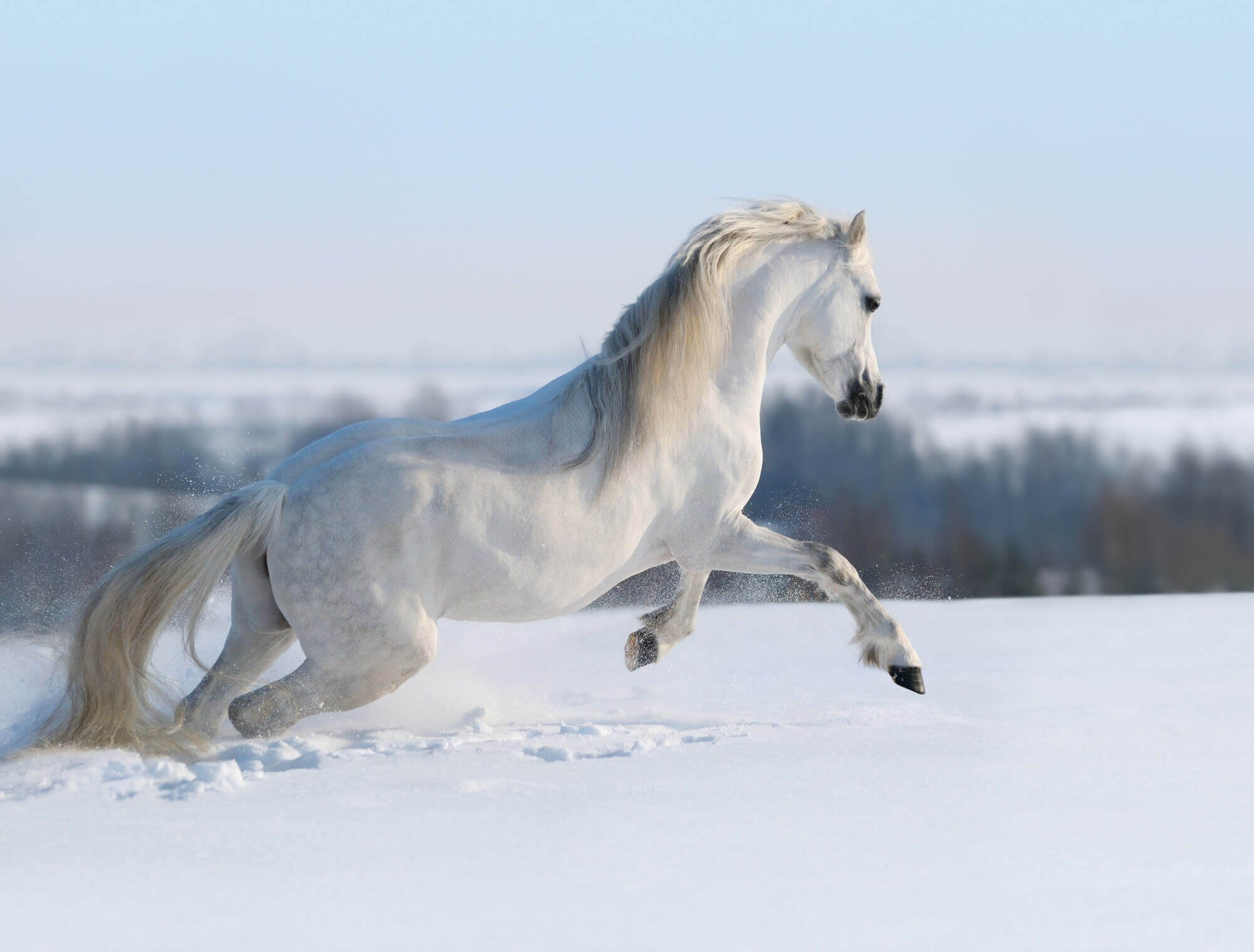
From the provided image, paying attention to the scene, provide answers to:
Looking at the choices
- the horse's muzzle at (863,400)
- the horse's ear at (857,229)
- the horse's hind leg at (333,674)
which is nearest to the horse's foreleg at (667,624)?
the horse's muzzle at (863,400)

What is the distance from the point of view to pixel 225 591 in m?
5.33

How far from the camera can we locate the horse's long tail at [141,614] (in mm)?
3521

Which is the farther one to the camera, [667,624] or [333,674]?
[667,624]

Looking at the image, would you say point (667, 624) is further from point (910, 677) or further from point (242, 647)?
point (242, 647)

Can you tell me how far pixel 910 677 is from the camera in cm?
404

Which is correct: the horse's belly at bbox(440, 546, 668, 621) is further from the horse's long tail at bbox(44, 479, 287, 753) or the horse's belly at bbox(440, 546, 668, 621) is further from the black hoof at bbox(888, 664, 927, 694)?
the black hoof at bbox(888, 664, 927, 694)

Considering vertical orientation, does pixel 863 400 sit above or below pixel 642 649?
above

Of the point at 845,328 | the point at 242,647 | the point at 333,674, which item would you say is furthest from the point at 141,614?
the point at 845,328

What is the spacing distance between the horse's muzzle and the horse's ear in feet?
1.89

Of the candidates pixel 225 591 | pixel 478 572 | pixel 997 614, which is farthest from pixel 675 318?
pixel 997 614

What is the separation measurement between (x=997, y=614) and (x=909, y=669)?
4.90 meters

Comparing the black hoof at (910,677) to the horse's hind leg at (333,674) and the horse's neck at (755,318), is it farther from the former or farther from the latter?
the horse's hind leg at (333,674)

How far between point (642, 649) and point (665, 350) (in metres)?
1.25

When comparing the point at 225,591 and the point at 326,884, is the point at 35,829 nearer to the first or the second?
the point at 326,884
